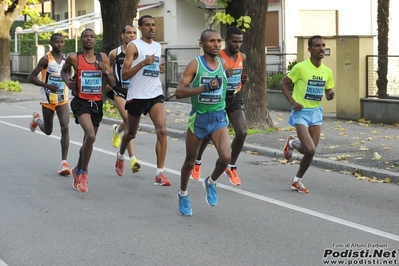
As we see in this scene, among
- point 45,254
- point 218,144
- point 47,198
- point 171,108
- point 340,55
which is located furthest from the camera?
point 171,108

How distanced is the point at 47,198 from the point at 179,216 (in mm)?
1823

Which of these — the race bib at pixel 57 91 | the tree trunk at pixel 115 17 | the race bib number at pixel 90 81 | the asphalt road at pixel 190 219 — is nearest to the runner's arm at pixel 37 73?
the race bib at pixel 57 91

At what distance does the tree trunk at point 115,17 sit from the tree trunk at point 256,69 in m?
6.32

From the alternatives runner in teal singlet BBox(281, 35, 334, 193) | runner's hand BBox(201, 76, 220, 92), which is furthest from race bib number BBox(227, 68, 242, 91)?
runner's hand BBox(201, 76, 220, 92)

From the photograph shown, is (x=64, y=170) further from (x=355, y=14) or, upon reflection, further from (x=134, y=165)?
(x=355, y=14)

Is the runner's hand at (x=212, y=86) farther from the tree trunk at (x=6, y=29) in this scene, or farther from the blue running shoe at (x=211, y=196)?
the tree trunk at (x=6, y=29)

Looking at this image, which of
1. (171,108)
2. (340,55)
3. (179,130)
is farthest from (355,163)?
(171,108)

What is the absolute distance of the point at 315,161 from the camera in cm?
1231

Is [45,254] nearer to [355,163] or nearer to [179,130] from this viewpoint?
[355,163]

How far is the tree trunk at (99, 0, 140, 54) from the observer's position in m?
21.6

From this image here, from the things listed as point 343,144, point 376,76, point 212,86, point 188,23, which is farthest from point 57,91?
point 188,23

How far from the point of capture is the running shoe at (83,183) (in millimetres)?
9688

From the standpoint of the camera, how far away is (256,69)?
52.7 ft

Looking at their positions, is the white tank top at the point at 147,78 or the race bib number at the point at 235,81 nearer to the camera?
the white tank top at the point at 147,78
